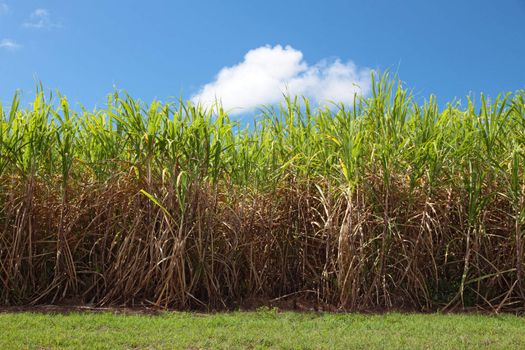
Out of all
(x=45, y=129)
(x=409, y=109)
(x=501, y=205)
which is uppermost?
(x=409, y=109)

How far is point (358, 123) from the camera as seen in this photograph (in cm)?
571

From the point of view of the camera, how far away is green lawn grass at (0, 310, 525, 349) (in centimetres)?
401

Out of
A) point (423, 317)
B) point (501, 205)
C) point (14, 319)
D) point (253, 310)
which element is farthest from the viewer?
point (501, 205)

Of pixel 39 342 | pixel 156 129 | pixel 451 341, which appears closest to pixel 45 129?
pixel 156 129

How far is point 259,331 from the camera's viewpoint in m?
4.30

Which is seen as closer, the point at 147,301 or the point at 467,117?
the point at 147,301

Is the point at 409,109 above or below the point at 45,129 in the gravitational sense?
above

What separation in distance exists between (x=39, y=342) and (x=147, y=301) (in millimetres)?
1308

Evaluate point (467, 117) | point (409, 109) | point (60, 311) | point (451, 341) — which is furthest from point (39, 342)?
point (467, 117)

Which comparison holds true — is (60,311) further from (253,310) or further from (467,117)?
(467,117)

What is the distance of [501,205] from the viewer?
228 inches

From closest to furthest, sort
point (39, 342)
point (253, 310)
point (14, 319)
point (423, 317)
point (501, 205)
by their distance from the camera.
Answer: point (39, 342), point (14, 319), point (423, 317), point (253, 310), point (501, 205)

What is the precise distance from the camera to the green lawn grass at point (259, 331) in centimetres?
401

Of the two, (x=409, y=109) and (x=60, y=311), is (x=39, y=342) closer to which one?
(x=60, y=311)
